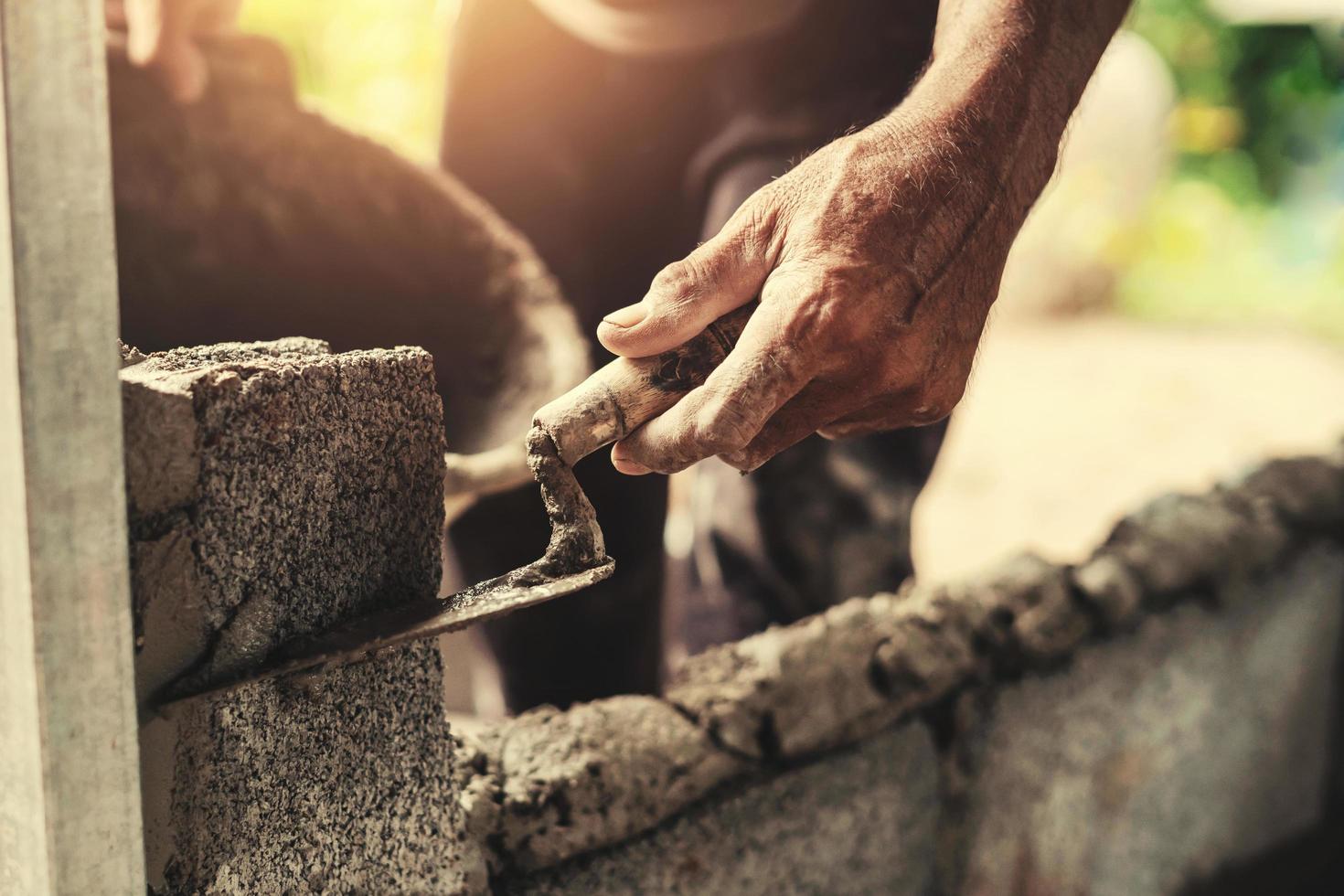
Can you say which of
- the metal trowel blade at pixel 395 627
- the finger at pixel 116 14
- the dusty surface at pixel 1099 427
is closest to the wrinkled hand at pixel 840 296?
the metal trowel blade at pixel 395 627

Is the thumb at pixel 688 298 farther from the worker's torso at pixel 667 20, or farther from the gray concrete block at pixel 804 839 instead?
the worker's torso at pixel 667 20

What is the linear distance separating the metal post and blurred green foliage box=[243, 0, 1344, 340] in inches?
276

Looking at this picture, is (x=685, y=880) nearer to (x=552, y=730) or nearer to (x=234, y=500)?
(x=552, y=730)

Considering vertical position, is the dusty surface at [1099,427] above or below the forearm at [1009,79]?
above

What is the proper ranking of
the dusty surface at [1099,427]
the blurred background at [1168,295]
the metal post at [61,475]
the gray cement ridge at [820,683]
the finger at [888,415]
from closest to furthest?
the metal post at [61,475] → the finger at [888,415] → the gray cement ridge at [820,683] → the dusty surface at [1099,427] → the blurred background at [1168,295]

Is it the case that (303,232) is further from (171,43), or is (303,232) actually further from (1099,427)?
(1099,427)

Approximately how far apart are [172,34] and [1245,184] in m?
7.29

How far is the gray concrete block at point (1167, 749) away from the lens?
1.80 meters

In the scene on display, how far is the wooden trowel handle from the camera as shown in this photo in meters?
0.97

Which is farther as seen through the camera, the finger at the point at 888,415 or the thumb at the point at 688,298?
the finger at the point at 888,415

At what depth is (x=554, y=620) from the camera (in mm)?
1874

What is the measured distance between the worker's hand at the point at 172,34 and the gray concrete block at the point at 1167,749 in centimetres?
148

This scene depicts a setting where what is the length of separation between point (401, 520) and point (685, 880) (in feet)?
1.87

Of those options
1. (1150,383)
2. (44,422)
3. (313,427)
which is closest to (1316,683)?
(313,427)
